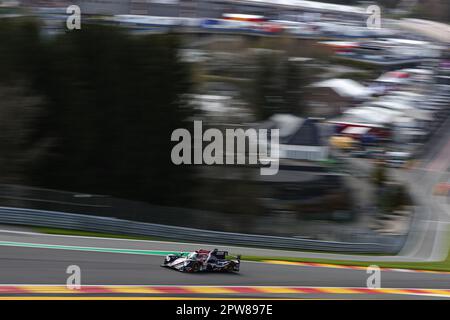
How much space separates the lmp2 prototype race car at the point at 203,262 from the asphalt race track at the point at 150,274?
4.8 inches

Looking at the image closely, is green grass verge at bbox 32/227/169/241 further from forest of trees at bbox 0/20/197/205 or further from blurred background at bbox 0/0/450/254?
forest of trees at bbox 0/20/197/205

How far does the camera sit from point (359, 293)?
12617 mm

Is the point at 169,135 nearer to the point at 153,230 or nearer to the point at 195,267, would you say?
the point at 153,230

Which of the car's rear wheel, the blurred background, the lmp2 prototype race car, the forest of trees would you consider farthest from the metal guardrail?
the car's rear wheel

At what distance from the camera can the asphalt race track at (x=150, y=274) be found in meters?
11.6

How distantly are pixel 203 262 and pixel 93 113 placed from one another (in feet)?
37.9

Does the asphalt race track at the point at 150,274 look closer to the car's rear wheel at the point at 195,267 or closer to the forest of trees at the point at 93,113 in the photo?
the car's rear wheel at the point at 195,267

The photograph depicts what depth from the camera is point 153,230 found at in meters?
18.6

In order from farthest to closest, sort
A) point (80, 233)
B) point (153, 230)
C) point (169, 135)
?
point (169, 135)
point (153, 230)
point (80, 233)

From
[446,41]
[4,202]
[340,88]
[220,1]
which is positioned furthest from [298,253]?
[446,41]

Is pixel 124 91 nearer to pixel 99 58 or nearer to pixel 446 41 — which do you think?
pixel 99 58

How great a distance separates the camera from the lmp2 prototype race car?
40.5ft

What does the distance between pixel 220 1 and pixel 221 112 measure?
34.1 metres

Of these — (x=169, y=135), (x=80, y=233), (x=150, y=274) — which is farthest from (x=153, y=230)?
(x=150, y=274)
